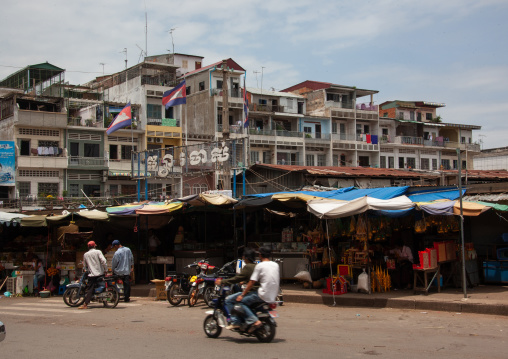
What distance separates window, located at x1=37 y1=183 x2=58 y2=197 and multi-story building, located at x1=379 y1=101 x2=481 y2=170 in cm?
3527

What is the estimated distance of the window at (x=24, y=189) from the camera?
41000 mm

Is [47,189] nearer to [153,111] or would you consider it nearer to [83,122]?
[83,122]

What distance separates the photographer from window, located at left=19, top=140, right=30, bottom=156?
41709 millimetres

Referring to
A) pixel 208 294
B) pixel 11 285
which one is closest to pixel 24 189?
pixel 11 285

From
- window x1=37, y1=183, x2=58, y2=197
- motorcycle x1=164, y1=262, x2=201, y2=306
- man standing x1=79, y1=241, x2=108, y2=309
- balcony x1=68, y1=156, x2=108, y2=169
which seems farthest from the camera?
balcony x1=68, y1=156, x2=108, y2=169

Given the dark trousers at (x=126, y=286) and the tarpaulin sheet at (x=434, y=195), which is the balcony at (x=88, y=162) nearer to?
the dark trousers at (x=126, y=286)

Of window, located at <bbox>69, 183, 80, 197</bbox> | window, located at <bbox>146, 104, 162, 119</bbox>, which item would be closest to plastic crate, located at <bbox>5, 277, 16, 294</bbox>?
window, located at <bbox>69, 183, 80, 197</bbox>

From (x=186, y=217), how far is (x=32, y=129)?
27327 millimetres

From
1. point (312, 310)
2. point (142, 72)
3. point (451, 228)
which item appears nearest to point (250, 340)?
point (312, 310)

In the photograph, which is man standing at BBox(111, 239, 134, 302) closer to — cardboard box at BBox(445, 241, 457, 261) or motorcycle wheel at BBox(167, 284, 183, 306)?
motorcycle wheel at BBox(167, 284, 183, 306)

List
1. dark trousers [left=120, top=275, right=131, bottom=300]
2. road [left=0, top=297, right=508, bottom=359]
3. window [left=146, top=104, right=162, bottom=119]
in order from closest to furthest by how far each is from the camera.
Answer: road [left=0, top=297, right=508, bottom=359], dark trousers [left=120, top=275, right=131, bottom=300], window [left=146, top=104, right=162, bottom=119]

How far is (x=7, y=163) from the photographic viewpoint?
39344 millimetres

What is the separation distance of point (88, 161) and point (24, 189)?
5.31 metres

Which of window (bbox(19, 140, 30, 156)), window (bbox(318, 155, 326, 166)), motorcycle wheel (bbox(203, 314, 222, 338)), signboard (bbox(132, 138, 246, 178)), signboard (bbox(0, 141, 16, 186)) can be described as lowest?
motorcycle wheel (bbox(203, 314, 222, 338))
